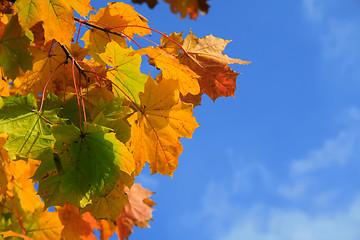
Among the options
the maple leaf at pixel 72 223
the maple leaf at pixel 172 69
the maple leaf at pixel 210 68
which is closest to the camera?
the maple leaf at pixel 172 69

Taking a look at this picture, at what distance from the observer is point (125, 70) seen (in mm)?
1413

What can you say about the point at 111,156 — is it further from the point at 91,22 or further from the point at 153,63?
the point at 91,22

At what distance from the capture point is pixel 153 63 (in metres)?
1.46

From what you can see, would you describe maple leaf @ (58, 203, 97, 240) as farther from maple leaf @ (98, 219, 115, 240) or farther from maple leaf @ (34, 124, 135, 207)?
maple leaf @ (34, 124, 135, 207)

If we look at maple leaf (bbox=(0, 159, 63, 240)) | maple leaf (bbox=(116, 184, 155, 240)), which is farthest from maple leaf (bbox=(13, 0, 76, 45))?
maple leaf (bbox=(116, 184, 155, 240))

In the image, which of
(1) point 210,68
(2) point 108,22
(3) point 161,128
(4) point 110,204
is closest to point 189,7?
(3) point 161,128

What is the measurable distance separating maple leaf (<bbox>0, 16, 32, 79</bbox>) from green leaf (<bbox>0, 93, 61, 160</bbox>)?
0.55 ft

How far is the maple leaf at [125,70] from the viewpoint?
4.57ft

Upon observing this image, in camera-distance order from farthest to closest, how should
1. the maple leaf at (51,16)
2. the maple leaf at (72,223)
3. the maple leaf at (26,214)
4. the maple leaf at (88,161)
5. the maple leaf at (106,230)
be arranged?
the maple leaf at (106,230) < the maple leaf at (72,223) < the maple leaf at (26,214) < the maple leaf at (51,16) < the maple leaf at (88,161)

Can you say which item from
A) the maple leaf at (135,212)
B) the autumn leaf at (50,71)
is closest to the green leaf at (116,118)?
the autumn leaf at (50,71)

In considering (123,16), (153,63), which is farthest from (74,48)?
(153,63)

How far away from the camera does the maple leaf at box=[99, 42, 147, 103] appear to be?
1.39 meters

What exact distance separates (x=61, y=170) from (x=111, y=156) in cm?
16

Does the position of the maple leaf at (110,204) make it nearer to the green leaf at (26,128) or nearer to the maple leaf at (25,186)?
the green leaf at (26,128)
